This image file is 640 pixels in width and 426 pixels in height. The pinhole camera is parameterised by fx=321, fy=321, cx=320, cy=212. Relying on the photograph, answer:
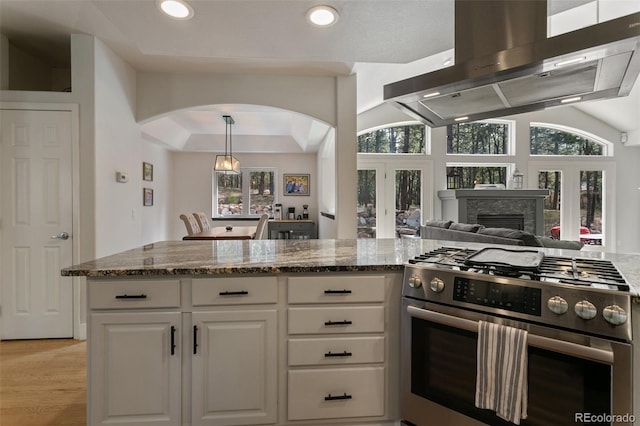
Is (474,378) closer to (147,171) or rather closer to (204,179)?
(147,171)

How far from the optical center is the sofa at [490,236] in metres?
3.40

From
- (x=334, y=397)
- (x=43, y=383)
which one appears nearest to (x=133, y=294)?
(x=334, y=397)

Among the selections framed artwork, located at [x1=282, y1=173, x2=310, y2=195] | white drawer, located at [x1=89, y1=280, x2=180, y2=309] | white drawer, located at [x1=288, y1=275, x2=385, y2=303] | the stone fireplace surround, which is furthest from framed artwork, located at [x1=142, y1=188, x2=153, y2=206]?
the stone fireplace surround

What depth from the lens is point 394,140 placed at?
6625mm

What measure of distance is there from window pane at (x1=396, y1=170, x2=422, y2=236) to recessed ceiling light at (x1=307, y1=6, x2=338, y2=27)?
483cm

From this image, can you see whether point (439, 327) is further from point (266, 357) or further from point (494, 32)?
point (494, 32)

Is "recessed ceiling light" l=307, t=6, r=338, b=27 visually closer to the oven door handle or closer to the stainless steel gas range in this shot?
the stainless steel gas range

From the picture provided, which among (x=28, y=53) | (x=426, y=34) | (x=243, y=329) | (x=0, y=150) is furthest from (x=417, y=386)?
(x=28, y=53)

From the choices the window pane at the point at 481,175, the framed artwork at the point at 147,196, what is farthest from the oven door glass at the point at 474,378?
the window pane at the point at 481,175

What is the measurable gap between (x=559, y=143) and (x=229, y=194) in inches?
284

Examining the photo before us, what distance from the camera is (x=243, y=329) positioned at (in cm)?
150

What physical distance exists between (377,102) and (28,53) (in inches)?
191

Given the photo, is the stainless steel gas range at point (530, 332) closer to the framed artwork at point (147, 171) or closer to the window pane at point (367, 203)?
the window pane at point (367, 203)

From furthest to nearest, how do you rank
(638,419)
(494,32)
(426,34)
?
1. (426,34)
2. (494,32)
3. (638,419)
